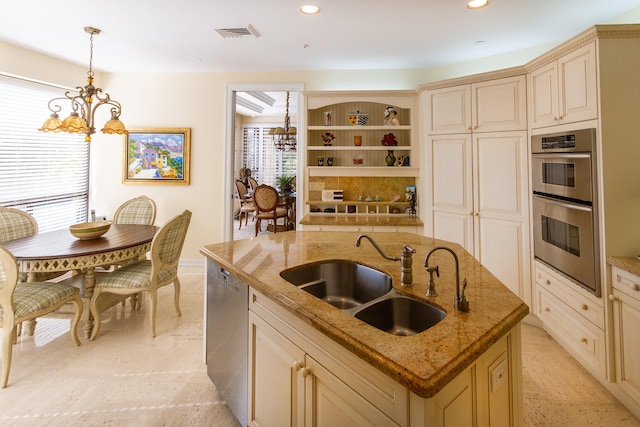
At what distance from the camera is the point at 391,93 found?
12.7ft

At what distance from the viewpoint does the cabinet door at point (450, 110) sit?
320 centimetres

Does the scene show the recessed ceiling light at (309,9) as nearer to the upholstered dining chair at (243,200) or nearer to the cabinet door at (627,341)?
the cabinet door at (627,341)

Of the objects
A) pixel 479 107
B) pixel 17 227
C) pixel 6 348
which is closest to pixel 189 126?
pixel 17 227

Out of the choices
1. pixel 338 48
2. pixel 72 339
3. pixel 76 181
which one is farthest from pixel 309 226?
pixel 76 181

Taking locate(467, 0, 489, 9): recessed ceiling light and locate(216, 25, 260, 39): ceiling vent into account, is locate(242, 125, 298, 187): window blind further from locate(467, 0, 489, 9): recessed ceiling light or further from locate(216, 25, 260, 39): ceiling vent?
locate(467, 0, 489, 9): recessed ceiling light

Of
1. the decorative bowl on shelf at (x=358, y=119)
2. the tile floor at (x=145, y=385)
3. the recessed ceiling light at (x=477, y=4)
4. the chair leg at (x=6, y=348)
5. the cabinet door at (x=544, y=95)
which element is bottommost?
the tile floor at (x=145, y=385)

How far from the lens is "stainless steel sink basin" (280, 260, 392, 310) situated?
168 cm

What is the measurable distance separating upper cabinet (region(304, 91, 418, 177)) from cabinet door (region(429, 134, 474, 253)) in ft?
1.56

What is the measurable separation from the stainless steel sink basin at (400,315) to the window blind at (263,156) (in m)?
7.60

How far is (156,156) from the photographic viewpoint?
4547mm

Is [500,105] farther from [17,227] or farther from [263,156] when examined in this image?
[263,156]

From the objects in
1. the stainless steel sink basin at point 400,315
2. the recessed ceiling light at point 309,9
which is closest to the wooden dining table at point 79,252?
the stainless steel sink basin at point 400,315

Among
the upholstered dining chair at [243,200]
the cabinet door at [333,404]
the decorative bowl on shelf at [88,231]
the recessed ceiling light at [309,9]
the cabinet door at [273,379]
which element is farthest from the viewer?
the upholstered dining chair at [243,200]

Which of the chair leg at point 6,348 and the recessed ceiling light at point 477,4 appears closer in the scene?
the chair leg at point 6,348
